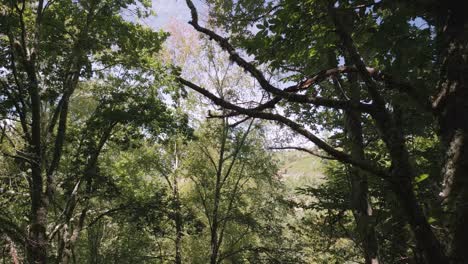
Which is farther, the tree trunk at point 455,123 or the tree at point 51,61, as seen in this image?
the tree at point 51,61

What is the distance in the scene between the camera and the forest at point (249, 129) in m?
1.68

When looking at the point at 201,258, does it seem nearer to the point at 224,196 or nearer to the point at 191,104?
the point at 224,196

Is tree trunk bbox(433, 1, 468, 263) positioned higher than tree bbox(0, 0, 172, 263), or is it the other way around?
tree bbox(0, 0, 172, 263)

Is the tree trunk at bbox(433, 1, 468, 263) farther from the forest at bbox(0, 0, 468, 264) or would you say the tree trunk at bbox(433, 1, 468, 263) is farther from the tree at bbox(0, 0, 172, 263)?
the tree at bbox(0, 0, 172, 263)

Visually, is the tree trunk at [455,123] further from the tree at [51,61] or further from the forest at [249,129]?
the tree at [51,61]

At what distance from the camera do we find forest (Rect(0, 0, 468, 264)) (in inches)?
66.2

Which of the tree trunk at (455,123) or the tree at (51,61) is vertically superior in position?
the tree at (51,61)

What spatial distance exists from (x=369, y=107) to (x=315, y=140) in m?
0.31

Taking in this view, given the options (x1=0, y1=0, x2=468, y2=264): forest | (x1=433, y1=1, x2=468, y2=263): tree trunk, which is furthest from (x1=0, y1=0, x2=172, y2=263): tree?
(x1=433, y1=1, x2=468, y2=263): tree trunk

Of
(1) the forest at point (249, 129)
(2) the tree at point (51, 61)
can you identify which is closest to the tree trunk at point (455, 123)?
(1) the forest at point (249, 129)

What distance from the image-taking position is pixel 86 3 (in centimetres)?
923

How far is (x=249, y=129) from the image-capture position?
17.3 m

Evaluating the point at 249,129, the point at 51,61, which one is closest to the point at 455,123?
the point at 51,61

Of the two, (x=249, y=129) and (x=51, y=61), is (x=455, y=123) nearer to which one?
(x=51, y=61)
